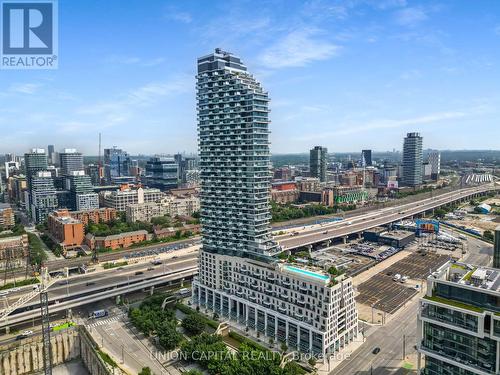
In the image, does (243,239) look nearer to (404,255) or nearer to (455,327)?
(455,327)

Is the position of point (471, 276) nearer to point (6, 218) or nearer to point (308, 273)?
point (308, 273)

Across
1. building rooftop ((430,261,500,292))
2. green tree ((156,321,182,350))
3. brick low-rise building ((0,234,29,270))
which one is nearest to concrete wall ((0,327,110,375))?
green tree ((156,321,182,350))

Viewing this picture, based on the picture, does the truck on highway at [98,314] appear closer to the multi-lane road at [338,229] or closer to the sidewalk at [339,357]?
the sidewalk at [339,357]

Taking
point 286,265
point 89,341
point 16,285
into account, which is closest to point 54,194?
point 16,285

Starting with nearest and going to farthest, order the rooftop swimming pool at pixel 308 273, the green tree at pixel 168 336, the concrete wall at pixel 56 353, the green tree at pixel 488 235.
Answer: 1. the concrete wall at pixel 56 353
2. the rooftop swimming pool at pixel 308 273
3. the green tree at pixel 168 336
4. the green tree at pixel 488 235

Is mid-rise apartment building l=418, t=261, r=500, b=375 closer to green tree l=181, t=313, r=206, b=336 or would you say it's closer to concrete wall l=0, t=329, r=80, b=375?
green tree l=181, t=313, r=206, b=336

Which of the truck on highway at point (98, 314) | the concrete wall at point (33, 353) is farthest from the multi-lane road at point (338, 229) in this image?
the concrete wall at point (33, 353)

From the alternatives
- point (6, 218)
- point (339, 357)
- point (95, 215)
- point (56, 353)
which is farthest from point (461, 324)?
point (6, 218)
